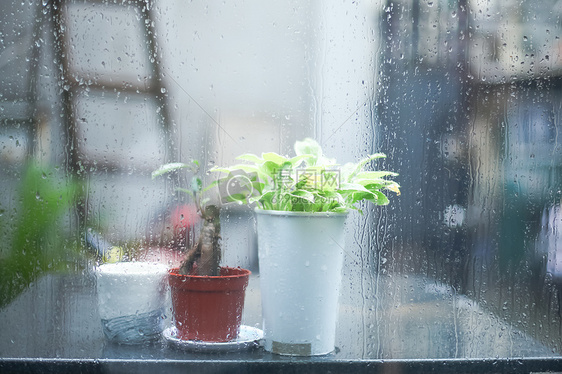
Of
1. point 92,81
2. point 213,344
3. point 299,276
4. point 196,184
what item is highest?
point 92,81

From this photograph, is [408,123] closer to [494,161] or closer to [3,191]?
[494,161]

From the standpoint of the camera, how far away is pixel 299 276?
0.73m

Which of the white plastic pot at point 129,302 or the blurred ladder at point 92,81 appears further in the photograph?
the blurred ladder at point 92,81

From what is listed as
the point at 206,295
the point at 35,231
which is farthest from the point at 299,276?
A: the point at 35,231

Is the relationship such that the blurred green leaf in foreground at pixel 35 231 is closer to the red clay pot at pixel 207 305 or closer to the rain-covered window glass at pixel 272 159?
the rain-covered window glass at pixel 272 159

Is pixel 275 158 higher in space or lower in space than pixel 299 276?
higher

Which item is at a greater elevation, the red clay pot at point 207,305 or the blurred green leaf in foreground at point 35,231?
the blurred green leaf in foreground at point 35,231

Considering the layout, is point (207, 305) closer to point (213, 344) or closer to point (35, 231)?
point (213, 344)

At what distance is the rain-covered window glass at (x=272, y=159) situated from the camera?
0.85 meters

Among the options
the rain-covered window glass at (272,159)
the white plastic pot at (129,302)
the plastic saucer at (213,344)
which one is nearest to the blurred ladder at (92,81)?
the rain-covered window glass at (272,159)

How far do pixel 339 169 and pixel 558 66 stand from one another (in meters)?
0.56

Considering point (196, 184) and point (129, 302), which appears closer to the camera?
point (129, 302)

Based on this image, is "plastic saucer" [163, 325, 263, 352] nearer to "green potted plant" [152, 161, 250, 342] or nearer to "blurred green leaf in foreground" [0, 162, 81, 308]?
"green potted plant" [152, 161, 250, 342]

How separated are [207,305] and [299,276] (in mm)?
148
